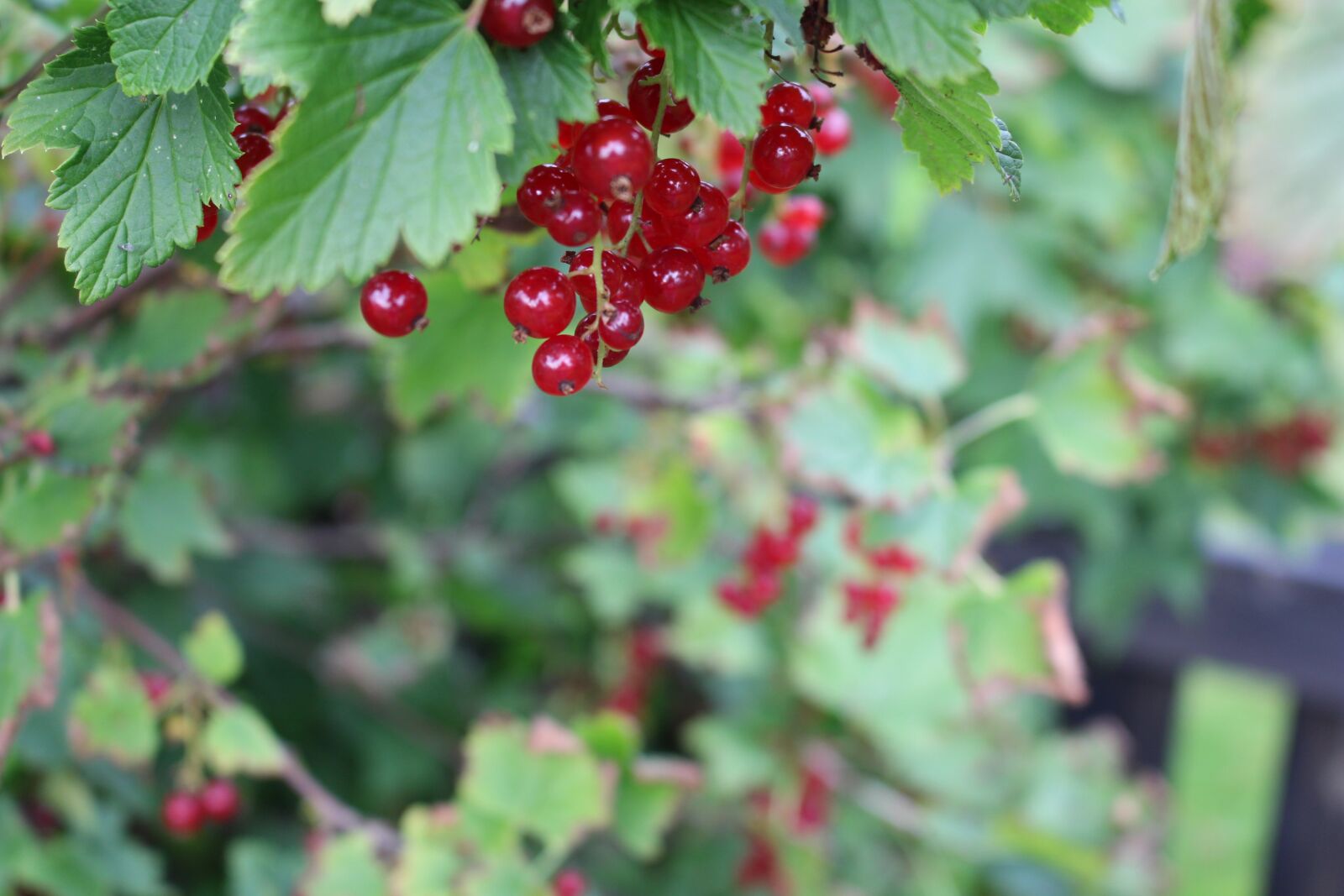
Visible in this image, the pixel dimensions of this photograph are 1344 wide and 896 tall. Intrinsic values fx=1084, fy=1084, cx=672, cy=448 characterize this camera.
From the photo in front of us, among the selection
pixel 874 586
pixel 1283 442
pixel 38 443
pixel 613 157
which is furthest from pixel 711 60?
pixel 1283 442

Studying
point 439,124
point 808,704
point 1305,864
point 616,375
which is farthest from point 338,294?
point 1305,864

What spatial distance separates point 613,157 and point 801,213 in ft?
1.45

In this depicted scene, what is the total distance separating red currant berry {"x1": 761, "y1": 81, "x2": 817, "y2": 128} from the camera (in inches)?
20.9

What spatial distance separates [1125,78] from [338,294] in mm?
1208

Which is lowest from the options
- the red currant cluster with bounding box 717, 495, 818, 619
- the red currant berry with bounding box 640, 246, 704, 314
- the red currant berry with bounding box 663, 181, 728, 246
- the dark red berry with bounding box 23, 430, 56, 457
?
the red currant cluster with bounding box 717, 495, 818, 619

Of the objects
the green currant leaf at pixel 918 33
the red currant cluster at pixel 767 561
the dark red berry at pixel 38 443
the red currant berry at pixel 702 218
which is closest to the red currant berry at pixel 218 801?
the dark red berry at pixel 38 443

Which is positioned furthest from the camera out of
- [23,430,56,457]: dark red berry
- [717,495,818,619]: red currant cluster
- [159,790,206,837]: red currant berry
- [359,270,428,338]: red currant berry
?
[717,495,818,619]: red currant cluster

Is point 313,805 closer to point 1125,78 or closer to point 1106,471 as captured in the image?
point 1106,471

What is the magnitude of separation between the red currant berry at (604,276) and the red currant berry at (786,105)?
0.10m

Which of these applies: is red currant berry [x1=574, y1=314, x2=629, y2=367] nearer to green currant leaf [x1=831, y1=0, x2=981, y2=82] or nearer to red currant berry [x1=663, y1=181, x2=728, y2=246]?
red currant berry [x1=663, y1=181, x2=728, y2=246]

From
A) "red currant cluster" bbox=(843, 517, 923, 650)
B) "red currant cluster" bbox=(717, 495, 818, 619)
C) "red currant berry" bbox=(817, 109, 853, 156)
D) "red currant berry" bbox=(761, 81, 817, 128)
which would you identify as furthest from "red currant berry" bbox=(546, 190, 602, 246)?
"red currant cluster" bbox=(717, 495, 818, 619)

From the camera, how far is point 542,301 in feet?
1.61

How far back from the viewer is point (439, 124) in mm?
418

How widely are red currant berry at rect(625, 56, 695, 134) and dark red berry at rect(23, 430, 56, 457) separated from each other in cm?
53
